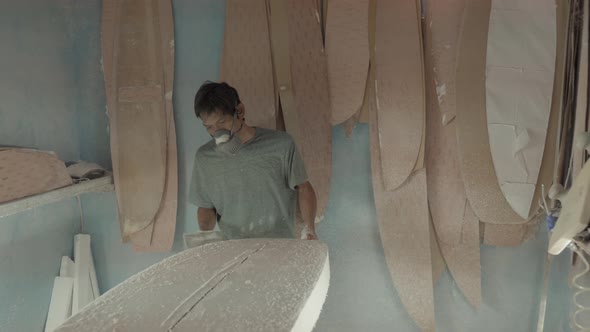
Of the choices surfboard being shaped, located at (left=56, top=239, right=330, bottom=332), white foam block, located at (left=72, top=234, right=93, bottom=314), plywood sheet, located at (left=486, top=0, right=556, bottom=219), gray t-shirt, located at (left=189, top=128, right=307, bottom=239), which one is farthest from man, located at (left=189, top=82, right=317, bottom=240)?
white foam block, located at (left=72, top=234, right=93, bottom=314)

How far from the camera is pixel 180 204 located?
221 centimetres

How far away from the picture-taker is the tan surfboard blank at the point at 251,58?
2014 mm

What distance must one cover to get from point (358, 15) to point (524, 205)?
983 millimetres

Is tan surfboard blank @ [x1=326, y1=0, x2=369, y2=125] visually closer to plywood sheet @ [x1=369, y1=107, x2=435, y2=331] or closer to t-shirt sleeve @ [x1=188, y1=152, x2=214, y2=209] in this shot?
plywood sheet @ [x1=369, y1=107, x2=435, y2=331]

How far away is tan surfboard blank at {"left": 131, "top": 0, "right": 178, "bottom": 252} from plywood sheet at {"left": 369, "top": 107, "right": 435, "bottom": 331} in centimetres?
86

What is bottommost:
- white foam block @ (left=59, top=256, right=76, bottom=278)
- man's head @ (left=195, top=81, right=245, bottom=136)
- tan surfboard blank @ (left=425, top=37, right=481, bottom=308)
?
white foam block @ (left=59, top=256, right=76, bottom=278)

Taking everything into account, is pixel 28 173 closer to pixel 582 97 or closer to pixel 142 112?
pixel 142 112

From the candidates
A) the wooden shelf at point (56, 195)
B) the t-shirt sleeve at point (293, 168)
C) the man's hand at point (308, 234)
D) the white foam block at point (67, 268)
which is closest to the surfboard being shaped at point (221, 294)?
the man's hand at point (308, 234)

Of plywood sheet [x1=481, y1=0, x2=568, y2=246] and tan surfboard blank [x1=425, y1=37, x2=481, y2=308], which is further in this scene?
tan surfboard blank [x1=425, y1=37, x2=481, y2=308]

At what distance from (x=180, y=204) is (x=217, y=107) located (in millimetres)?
784

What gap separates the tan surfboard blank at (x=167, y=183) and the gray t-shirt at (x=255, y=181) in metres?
0.45

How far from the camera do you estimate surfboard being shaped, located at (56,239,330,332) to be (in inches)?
30.6

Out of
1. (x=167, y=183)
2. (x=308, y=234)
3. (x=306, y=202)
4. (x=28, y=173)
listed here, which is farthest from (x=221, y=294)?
(x=167, y=183)

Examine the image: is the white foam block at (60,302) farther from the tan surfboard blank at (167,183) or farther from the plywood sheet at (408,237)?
the plywood sheet at (408,237)
